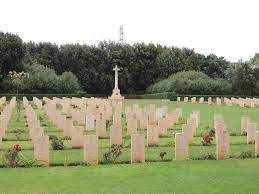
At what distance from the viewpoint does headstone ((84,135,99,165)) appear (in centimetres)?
1206

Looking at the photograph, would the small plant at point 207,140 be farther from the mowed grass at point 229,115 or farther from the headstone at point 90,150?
the headstone at point 90,150

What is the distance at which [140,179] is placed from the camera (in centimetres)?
1026

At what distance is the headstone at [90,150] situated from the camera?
39.6 ft

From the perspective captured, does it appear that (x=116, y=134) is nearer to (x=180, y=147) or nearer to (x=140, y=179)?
(x=180, y=147)

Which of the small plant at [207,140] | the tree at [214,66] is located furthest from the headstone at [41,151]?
the tree at [214,66]

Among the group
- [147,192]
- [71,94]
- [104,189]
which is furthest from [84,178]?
[71,94]

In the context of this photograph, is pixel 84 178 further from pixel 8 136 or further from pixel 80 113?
pixel 80 113

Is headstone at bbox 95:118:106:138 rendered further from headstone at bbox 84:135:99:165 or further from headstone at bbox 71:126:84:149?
headstone at bbox 84:135:99:165

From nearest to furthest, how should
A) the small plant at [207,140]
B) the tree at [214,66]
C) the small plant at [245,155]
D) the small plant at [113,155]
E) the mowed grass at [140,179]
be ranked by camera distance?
the mowed grass at [140,179], the small plant at [113,155], the small plant at [245,155], the small plant at [207,140], the tree at [214,66]

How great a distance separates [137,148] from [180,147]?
1.07 metres

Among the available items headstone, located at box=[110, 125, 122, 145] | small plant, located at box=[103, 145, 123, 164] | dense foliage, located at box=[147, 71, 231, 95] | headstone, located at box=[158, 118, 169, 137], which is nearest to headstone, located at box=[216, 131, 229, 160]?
small plant, located at box=[103, 145, 123, 164]

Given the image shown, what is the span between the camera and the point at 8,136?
711 inches

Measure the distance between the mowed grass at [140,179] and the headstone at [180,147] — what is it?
520mm

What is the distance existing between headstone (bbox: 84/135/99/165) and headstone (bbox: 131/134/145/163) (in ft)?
2.93
